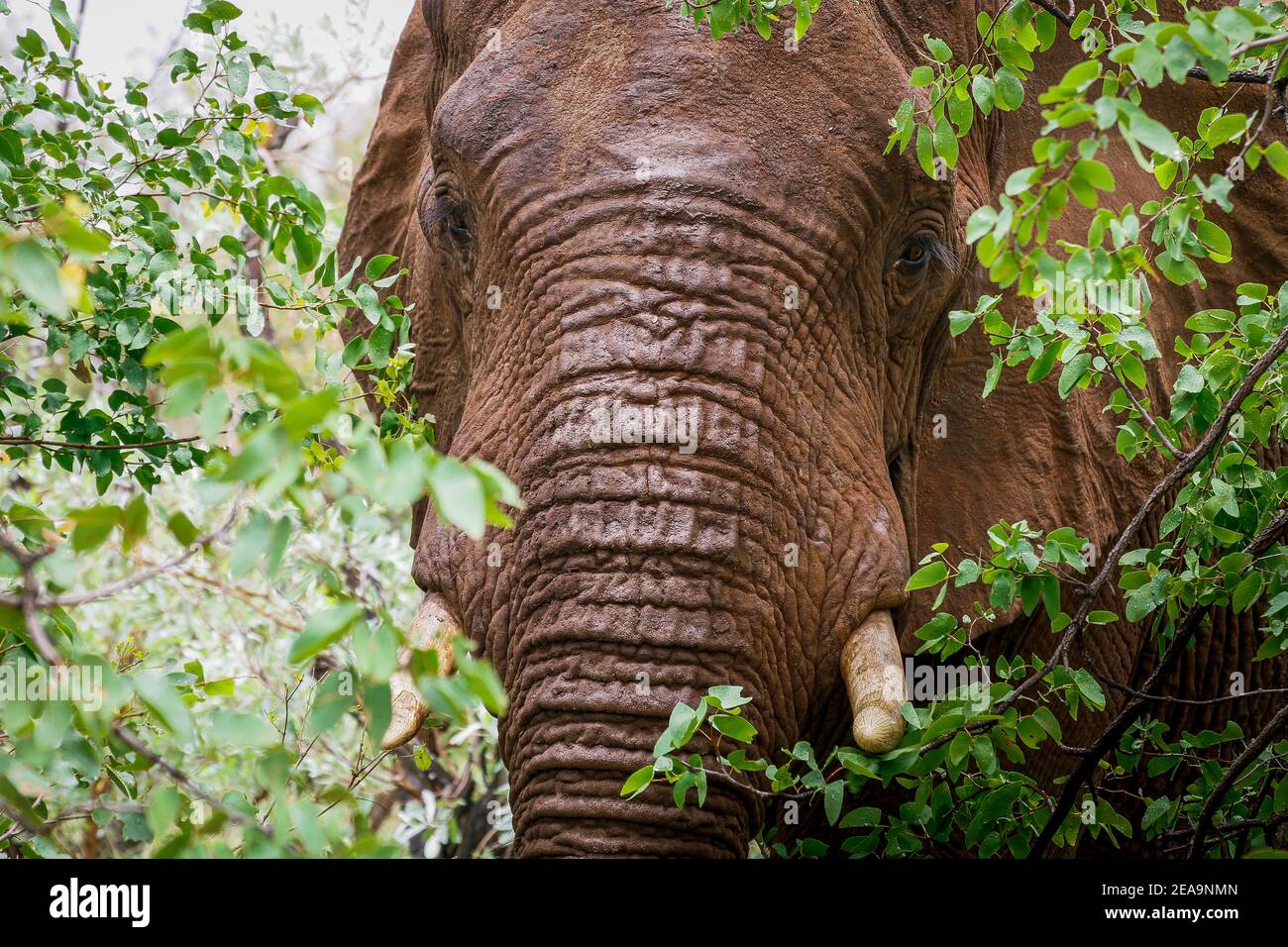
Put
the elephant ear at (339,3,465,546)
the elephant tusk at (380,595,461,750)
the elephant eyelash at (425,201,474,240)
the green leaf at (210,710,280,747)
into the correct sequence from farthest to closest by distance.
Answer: the elephant ear at (339,3,465,546)
the elephant eyelash at (425,201,474,240)
the elephant tusk at (380,595,461,750)
the green leaf at (210,710,280,747)

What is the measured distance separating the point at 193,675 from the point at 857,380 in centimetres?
171

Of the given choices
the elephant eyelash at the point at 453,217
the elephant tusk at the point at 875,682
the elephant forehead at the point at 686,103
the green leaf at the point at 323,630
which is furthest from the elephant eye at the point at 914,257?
the green leaf at the point at 323,630

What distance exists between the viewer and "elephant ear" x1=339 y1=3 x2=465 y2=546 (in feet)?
14.2

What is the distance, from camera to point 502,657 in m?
3.14

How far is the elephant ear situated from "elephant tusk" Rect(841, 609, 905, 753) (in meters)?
1.68

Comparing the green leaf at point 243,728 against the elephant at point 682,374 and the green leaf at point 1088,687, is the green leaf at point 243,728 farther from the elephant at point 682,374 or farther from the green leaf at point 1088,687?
the green leaf at point 1088,687

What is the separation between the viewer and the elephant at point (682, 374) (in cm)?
292

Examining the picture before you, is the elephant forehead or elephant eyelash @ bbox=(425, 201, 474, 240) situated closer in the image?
the elephant forehead

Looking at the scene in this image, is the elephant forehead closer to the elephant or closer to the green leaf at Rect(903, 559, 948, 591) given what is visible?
the elephant

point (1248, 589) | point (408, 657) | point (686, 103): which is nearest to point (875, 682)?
point (1248, 589)

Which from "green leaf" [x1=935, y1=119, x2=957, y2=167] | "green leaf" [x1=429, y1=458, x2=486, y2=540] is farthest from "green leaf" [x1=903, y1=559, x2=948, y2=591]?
"green leaf" [x1=429, y1=458, x2=486, y2=540]

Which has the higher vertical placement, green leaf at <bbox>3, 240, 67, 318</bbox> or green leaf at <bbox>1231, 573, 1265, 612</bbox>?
green leaf at <bbox>3, 240, 67, 318</bbox>

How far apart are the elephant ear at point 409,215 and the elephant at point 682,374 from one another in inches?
20.9
